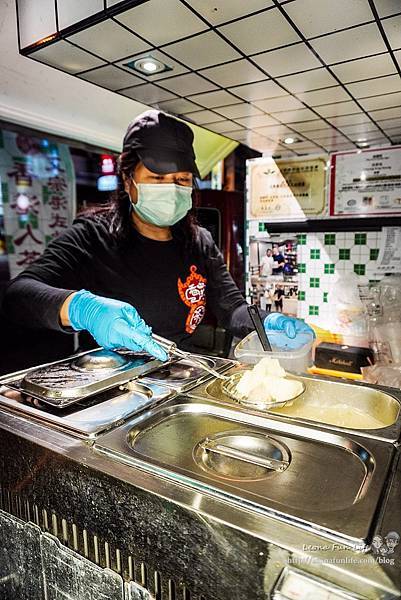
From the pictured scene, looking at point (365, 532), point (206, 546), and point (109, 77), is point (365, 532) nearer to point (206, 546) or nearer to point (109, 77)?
point (206, 546)

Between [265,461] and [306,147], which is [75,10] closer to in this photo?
[265,461]

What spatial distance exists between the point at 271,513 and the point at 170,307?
1.46 meters

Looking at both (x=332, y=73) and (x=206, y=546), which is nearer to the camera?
(x=206, y=546)

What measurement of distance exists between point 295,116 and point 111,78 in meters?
1.12

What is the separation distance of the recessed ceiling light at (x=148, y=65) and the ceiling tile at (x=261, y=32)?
1.25 feet

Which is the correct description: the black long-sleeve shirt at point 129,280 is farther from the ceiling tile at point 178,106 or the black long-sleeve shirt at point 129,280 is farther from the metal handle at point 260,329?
the ceiling tile at point 178,106

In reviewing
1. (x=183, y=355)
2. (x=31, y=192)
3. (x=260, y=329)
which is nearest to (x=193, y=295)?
(x=260, y=329)

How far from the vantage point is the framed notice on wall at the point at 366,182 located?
288 cm

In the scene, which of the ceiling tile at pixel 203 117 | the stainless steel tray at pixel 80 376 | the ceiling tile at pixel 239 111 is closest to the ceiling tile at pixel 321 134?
the ceiling tile at pixel 239 111

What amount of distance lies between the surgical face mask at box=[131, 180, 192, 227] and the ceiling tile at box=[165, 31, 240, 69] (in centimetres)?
56

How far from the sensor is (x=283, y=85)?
6.68 feet

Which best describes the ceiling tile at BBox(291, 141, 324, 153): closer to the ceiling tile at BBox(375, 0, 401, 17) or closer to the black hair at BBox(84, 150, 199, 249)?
the black hair at BBox(84, 150, 199, 249)

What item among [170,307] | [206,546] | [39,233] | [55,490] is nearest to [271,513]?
[206,546]

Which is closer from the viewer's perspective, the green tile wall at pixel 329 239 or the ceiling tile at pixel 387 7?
the ceiling tile at pixel 387 7
